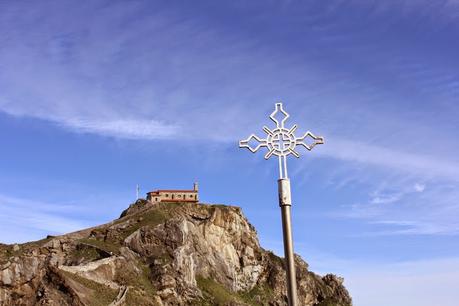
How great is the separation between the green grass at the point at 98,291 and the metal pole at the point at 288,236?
212 feet

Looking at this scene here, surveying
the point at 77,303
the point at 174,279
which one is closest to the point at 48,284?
the point at 77,303

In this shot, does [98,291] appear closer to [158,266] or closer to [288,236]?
[158,266]

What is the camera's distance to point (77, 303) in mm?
67250

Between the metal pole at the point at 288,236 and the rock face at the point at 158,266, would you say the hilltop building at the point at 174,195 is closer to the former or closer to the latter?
the rock face at the point at 158,266

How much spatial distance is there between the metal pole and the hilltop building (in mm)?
109585

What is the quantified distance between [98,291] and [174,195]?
160 feet

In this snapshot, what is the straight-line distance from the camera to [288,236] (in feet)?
35.9

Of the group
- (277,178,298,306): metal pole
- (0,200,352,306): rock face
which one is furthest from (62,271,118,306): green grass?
(277,178,298,306): metal pole

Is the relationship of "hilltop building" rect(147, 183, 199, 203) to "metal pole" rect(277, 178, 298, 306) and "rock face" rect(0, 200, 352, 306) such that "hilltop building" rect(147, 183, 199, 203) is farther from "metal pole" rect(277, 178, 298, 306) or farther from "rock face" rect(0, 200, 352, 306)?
"metal pole" rect(277, 178, 298, 306)

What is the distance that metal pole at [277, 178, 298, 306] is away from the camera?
10.5m

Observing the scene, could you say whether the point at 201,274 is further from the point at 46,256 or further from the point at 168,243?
the point at 46,256

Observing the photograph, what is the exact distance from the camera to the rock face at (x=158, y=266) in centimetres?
7100

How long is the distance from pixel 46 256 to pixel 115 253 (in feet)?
38.1

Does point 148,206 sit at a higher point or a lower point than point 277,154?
higher
